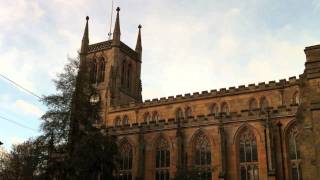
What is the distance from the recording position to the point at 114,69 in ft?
193

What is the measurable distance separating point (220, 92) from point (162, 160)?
38.1ft

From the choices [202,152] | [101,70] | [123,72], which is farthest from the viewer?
[123,72]

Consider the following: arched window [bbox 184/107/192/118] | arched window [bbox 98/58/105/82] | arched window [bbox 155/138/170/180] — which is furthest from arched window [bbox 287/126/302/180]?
arched window [bbox 98/58/105/82]

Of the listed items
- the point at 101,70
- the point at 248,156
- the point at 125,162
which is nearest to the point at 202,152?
the point at 248,156

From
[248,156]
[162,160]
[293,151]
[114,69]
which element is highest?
[114,69]

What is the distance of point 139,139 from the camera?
44.7 meters

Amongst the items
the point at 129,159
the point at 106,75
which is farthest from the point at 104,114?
the point at 129,159

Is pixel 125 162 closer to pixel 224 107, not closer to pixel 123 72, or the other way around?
pixel 224 107

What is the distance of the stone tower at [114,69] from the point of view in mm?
58062

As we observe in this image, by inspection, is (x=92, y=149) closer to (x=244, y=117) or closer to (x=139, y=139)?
(x=139, y=139)

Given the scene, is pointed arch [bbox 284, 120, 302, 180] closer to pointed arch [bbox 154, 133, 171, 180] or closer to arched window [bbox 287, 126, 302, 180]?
arched window [bbox 287, 126, 302, 180]

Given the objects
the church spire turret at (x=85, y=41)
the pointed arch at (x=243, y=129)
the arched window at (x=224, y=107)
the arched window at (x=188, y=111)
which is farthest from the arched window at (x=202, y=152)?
the church spire turret at (x=85, y=41)

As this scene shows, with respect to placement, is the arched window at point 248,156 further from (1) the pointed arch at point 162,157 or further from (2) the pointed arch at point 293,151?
(1) the pointed arch at point 162,157

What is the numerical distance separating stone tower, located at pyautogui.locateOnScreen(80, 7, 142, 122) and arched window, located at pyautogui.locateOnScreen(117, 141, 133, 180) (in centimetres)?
1203
